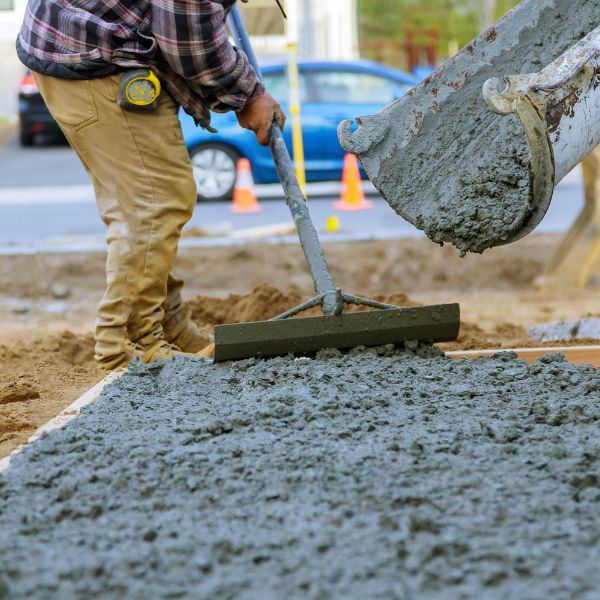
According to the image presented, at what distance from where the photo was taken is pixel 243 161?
11.0 m

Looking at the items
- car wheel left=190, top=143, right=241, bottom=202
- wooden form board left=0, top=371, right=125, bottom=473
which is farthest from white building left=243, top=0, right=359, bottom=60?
wooden form board left=0, top=371, right=125, bottom=473

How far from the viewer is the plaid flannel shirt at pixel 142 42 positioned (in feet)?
12.1

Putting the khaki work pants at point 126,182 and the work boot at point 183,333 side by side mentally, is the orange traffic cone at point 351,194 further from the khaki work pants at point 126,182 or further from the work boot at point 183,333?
the khaki work pants at point 126,182

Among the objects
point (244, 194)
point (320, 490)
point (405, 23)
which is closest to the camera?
point (320, 490)

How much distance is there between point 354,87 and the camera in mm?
12367

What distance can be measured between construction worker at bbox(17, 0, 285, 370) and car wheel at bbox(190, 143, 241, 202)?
761cm

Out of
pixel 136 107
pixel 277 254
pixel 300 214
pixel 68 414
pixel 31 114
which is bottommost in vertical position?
pixel 277 254

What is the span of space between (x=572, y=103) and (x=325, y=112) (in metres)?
8.95

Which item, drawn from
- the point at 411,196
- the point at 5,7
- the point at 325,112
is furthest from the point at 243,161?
the point at 5,7

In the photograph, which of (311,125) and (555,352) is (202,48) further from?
(311,125)

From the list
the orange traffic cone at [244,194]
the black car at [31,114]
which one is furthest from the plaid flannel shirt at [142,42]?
the black car at [31,114]

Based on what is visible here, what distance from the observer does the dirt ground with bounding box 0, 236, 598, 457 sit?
232 inches

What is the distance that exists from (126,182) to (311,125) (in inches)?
319

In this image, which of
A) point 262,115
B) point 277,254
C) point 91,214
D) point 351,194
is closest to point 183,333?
point 262,115
